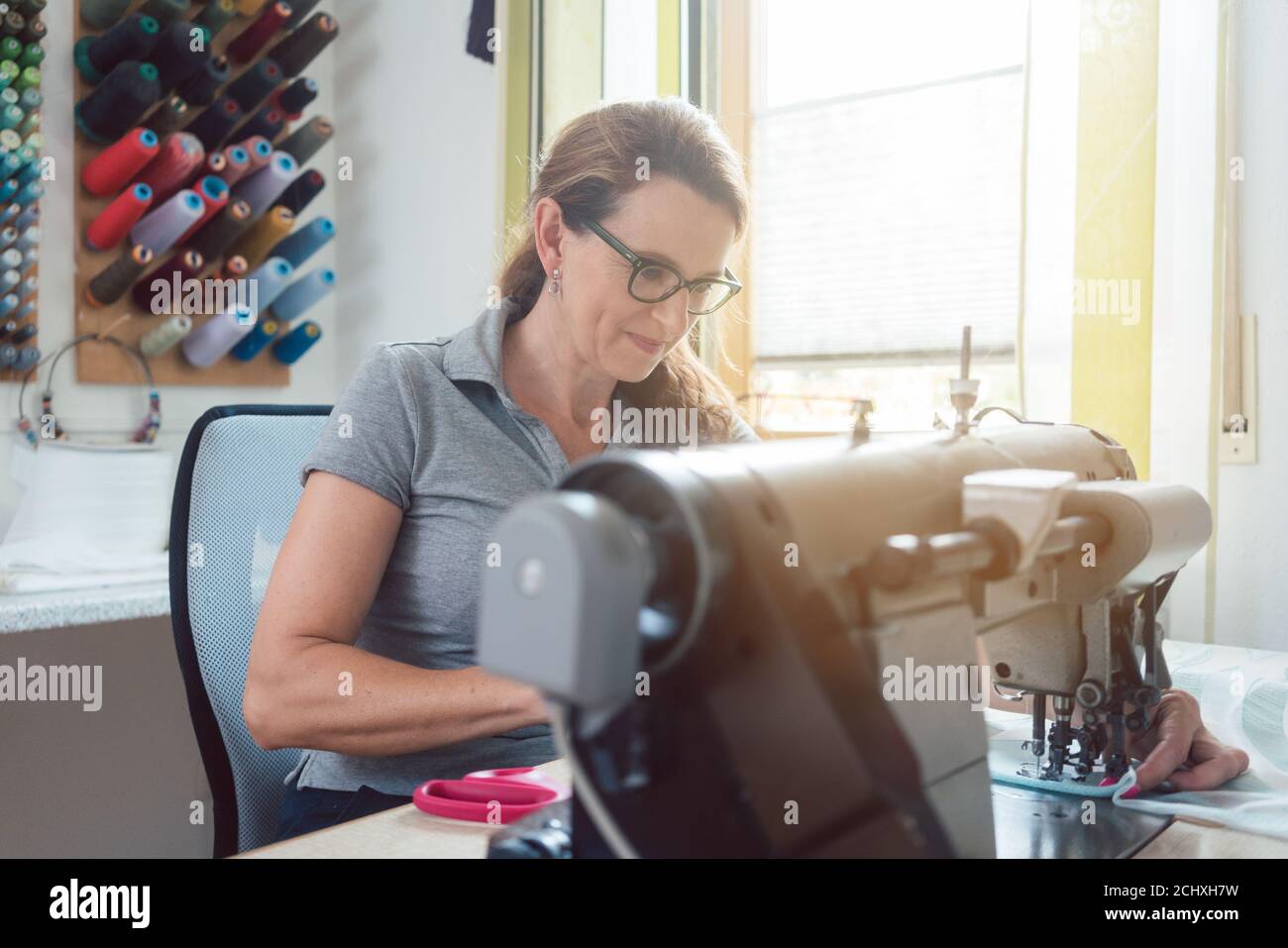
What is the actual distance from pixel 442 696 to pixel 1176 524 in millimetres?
636

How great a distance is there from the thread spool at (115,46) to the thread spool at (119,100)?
20 mm

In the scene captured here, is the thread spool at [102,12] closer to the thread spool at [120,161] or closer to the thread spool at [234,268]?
the thread spool at [120,161]

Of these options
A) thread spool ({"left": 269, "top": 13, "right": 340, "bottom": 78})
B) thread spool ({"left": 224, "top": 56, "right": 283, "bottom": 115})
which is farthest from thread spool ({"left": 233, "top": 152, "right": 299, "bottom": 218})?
thread spool ({"left": 269, "top": 13, "right": 340, "bottom": 78})

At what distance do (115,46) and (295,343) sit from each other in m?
0.68

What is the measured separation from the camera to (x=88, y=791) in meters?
2.13

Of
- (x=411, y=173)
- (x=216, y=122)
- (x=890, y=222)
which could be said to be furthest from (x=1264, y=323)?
(x=216, y=122)

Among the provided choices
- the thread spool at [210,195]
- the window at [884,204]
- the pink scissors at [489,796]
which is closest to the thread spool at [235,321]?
the thread spool at [210,195]

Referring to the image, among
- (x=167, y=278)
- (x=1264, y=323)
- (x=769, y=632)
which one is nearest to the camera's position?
(x=769, y=632)

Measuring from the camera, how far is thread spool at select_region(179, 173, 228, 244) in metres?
2.17

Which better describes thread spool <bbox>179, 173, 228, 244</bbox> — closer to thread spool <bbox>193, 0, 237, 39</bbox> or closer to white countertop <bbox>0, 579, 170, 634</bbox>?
thread spool <bbox>193, 0, 237, 39</bbox>

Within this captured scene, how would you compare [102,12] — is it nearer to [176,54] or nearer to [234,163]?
[176,54]

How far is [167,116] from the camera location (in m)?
2.16

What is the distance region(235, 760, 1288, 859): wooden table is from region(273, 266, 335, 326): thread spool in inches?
70.9
